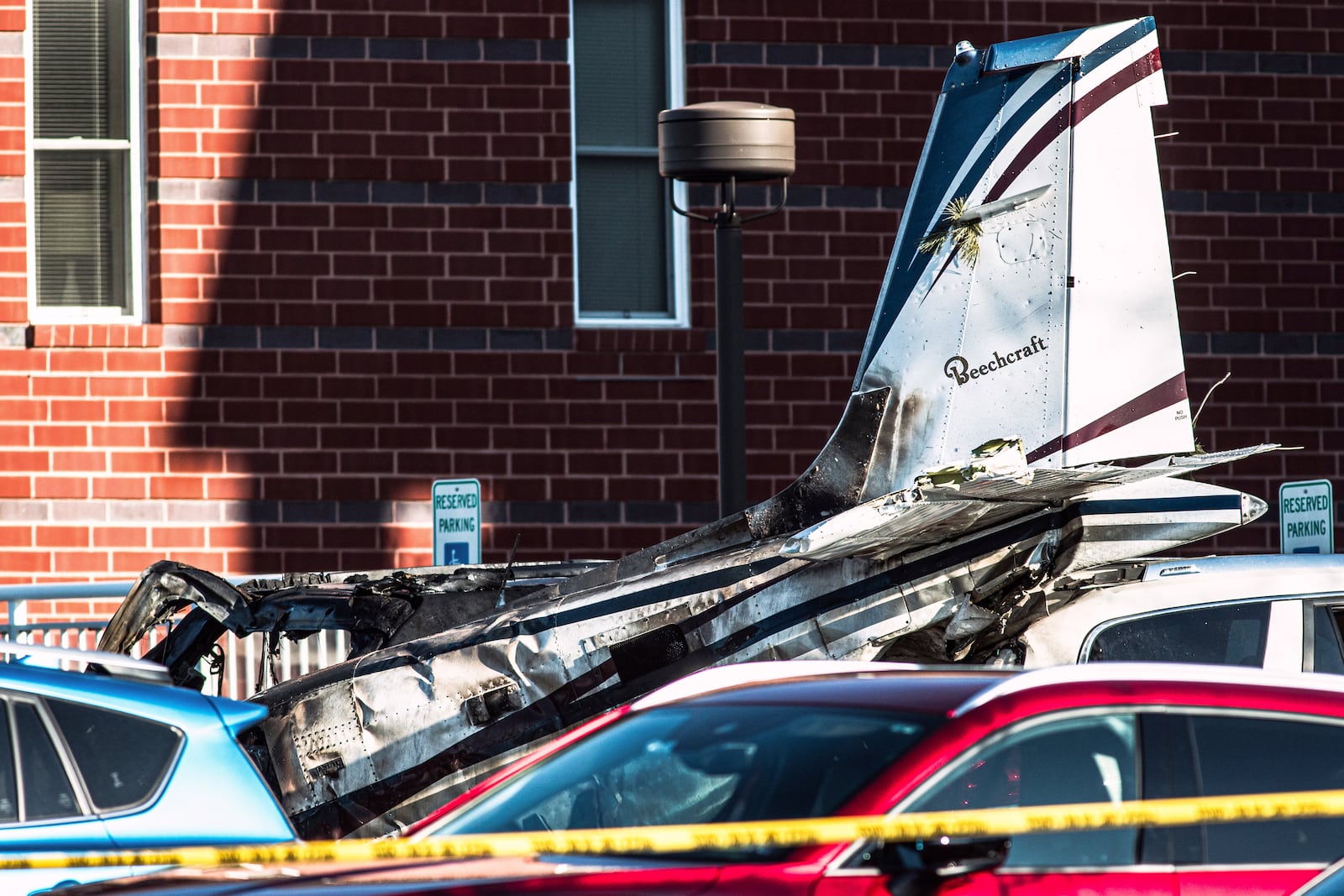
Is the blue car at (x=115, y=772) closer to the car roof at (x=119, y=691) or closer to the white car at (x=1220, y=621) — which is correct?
the car roof at (x=119, y=691)

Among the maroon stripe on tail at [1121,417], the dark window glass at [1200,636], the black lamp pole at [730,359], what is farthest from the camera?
the black lamp pole at [730,359]

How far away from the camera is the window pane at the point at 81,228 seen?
11789mm

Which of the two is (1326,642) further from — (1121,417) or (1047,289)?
(1047,289)

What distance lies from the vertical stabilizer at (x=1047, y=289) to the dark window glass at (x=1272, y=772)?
2705 mm

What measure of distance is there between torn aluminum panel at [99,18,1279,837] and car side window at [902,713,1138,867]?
5.80 feet

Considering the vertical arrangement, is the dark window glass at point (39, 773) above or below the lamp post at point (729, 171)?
below

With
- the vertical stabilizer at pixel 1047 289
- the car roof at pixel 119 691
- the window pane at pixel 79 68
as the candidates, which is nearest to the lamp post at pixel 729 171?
the vertical stabilizer at pixel 1047 289

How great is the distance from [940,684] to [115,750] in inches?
89.6

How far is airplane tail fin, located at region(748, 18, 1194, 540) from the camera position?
22.5 feet

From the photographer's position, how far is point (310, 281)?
1180cm

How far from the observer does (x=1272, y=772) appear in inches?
162

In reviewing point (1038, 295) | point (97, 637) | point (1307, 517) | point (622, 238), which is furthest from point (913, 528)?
point (622, 238)

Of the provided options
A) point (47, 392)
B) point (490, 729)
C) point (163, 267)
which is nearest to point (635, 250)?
point (163, 267)

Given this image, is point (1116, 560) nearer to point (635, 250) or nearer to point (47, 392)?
point (635, 250)
